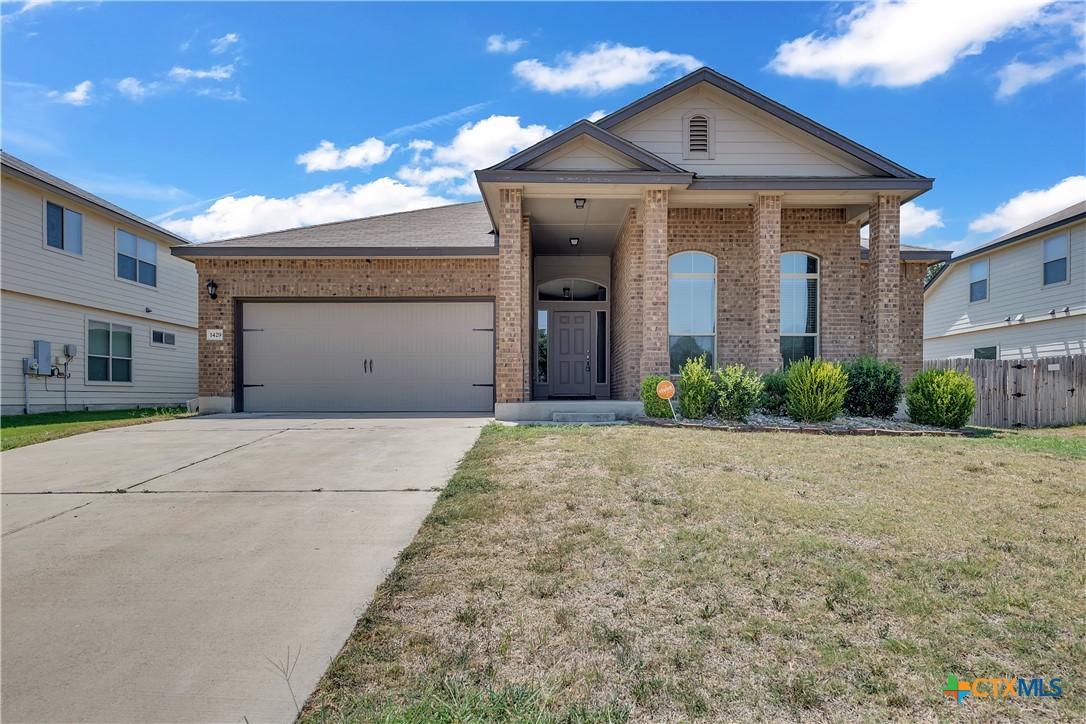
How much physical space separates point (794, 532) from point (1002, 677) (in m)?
1.48

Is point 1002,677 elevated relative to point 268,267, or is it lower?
lower

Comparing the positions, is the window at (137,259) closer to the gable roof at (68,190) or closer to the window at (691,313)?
the gable roof at (68,190)

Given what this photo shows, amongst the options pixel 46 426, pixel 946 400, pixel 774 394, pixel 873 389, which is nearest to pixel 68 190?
pixel 46 426

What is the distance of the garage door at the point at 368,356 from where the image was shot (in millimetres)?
12219

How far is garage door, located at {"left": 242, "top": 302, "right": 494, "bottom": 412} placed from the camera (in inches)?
481

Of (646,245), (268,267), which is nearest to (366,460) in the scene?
(646,245)

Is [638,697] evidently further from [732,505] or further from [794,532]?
[732,505]

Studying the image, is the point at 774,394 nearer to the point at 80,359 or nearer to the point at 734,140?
the point at 734,140

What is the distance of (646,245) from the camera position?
1004 cm

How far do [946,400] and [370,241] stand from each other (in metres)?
10.7

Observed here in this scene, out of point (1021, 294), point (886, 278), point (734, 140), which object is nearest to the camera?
point (886, 278)

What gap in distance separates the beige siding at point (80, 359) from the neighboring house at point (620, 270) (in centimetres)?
415

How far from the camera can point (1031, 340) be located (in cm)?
1609

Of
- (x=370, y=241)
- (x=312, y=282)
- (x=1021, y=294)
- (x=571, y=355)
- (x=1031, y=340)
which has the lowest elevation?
(x=571, y=355)
